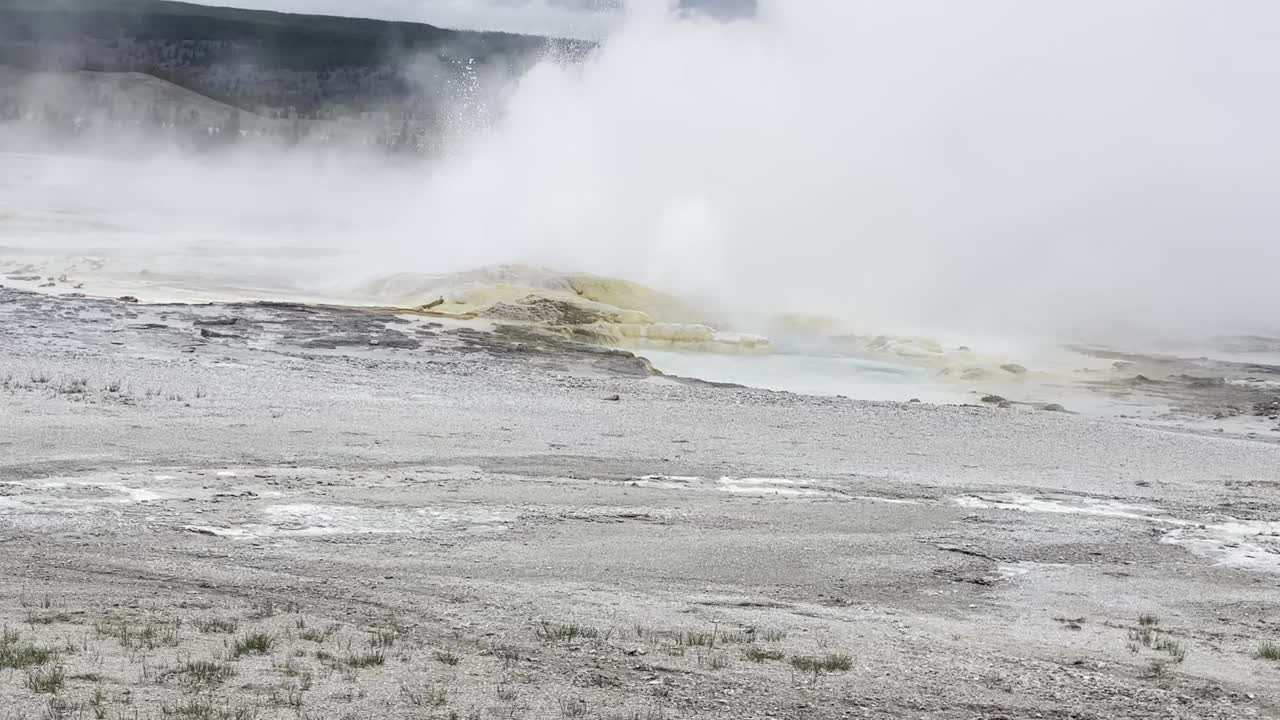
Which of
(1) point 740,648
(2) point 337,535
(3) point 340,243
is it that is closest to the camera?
(1) point 740,648

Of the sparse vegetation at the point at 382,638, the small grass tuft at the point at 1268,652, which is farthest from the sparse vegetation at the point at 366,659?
the small grass tuft at the point at 1268,652

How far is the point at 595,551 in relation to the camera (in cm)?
865

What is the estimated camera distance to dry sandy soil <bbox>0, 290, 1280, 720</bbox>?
5.86 meters

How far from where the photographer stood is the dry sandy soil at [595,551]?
5.86 meters

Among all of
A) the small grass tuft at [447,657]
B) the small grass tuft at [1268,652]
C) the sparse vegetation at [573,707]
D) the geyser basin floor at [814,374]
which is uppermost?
the geyser basin floor at [814,374]

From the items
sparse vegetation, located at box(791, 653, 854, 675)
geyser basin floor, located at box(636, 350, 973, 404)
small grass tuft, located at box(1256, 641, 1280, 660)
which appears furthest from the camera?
geyser basin floor, located at box(636, 350, 973, 404)

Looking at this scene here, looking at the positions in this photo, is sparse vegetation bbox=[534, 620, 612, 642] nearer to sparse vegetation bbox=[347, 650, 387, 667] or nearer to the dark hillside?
sparse vegetation bbox=[347, 650, 387, 667]

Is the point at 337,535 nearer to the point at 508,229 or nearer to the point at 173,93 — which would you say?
the point at 508,229

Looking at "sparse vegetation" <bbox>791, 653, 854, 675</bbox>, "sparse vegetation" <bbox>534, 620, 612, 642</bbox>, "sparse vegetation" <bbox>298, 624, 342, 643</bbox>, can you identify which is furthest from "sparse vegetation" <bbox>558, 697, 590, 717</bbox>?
"sparse vegetation" <bbox>298, 624, 342, 643</bbox>

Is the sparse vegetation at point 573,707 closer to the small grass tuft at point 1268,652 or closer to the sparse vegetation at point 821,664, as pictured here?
the sparse vegetation at point 821,664

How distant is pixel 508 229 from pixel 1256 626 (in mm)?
23643

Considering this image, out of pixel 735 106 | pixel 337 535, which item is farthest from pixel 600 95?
pixel 337 535

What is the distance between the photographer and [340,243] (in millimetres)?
38594

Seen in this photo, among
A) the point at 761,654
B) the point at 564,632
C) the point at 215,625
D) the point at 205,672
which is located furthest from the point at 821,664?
the point at 215,625
